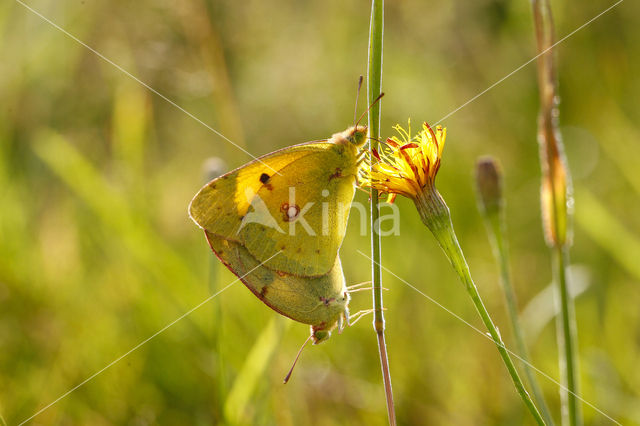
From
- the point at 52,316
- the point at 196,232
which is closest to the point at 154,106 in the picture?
the point at 196,232

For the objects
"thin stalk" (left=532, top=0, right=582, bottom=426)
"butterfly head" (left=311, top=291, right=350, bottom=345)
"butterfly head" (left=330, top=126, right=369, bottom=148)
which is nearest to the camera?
"thin stalk" (left=532, top=0, right=582, bottom=426)

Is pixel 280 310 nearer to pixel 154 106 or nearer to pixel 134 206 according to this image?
pixel 134 206

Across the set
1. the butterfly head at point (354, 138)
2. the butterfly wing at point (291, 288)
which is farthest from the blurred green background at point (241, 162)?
the butterfly head at point (354, 138)

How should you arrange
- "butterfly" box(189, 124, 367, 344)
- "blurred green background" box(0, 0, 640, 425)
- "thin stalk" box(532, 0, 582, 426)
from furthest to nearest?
"blurred green background" box(0, 0, 640, 425)
"butterfly" box(189, 124, 367, 344)
"thin stalk" box(532, 0, 582, 426)

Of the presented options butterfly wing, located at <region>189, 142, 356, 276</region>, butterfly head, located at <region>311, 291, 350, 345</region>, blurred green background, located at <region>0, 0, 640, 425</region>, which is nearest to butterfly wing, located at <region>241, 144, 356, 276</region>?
butterfly wing, located at <region>189, 142, 356, 276</region>

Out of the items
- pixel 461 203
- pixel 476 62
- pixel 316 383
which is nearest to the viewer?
pixel 316 383

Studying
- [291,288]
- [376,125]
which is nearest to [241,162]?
[291,288]

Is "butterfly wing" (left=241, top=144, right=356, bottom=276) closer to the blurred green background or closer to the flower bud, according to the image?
the blurred green background
